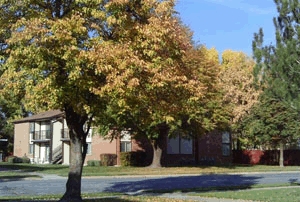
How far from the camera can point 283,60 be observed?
1698 cm

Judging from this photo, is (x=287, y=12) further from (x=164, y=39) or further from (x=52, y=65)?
(x=52, y=65)

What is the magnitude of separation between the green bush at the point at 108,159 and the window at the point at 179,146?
613 cm

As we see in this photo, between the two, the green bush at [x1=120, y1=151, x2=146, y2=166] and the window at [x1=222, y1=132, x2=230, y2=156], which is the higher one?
the window at [x1=222, y1=132, x2=230, y2=156]

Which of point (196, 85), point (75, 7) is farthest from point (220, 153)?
point (75, 7)

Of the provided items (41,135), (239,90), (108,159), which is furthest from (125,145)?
(239,90)

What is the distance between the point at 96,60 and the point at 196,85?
5191 mm

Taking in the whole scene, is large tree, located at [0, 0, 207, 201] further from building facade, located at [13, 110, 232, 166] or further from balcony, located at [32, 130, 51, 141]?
balcony, located at [32, 130, 51, 141]

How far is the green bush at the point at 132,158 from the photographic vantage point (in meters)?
48.7

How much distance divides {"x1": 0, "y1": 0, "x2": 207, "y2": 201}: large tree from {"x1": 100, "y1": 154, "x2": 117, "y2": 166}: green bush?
33.4 meters

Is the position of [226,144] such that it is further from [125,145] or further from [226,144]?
[125,145]

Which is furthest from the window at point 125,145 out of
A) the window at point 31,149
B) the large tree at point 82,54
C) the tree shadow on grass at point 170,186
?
the large tree at point 82,54

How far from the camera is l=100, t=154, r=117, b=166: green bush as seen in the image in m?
49.4

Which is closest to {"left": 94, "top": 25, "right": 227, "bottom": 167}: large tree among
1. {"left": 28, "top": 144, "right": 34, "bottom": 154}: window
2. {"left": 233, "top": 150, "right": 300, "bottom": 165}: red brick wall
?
{"left": 233, "top": 150, "right": 300, "bottom": 165}: red brick wall

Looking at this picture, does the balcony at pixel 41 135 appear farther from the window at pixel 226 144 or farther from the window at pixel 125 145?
the window at pixel 226 144
